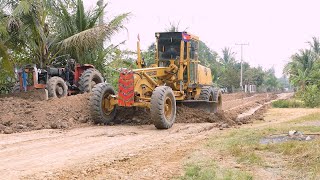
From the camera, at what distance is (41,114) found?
13172 mm

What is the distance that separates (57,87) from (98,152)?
881cm

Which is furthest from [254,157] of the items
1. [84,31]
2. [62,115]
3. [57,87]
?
[84,31]

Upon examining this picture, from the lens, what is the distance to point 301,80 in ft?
142

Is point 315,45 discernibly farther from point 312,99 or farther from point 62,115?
point 62,115

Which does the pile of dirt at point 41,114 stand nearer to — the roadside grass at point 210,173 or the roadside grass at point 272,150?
the roadside grass at point 272,150

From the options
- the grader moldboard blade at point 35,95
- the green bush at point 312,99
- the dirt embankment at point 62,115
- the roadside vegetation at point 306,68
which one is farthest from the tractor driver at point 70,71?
the roadside vegetation at point 306,68

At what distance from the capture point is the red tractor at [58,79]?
53.7ft

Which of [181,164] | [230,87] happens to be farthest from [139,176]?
[230,87]

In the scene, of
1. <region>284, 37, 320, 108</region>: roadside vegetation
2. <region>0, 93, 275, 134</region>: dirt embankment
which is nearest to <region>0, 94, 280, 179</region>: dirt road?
<region>0, 93, 275, 134</region>: dirt embankment

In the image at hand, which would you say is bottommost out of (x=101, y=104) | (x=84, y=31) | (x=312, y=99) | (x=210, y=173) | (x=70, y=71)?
(x=210, y=173)

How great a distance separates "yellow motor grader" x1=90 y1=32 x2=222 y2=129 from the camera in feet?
40.2

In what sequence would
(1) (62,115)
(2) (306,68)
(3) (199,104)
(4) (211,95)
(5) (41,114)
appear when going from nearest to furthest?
(5) (41,114) → (1) (62,115) → (3) (199,104) → (4) (211,95) → (2) (306,68)

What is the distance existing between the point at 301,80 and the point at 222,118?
1198 inches

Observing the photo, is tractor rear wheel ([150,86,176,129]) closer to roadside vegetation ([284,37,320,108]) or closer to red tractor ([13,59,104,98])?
red tractor ([13,59,104,98])
